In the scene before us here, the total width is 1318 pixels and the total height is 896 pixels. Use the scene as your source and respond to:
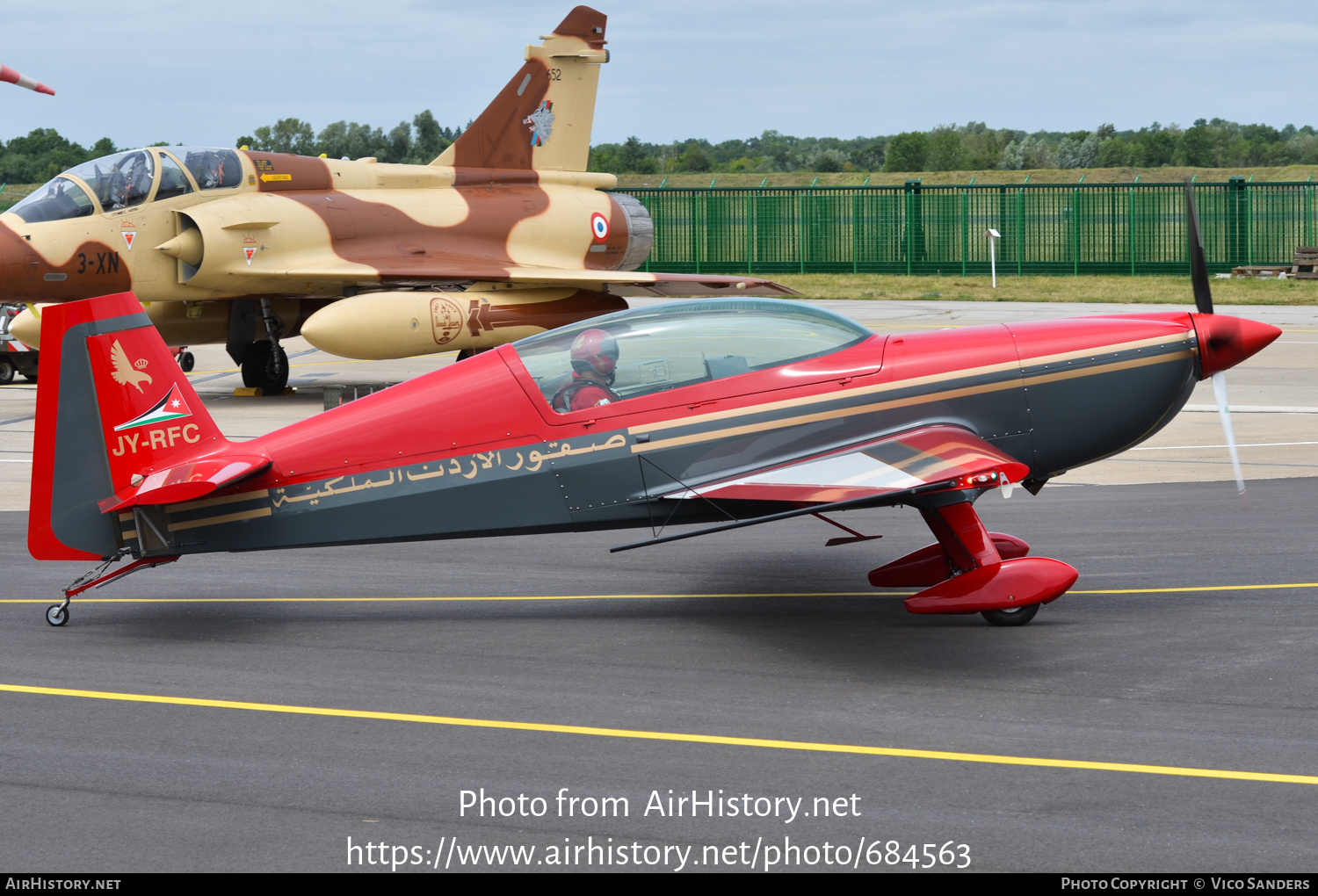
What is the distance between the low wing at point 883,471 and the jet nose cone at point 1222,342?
1.59m

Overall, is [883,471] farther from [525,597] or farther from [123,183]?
[123,183]

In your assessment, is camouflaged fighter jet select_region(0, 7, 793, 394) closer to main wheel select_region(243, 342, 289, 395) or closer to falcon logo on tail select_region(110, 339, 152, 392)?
main wheel select_region(243, 342, 289, 395)

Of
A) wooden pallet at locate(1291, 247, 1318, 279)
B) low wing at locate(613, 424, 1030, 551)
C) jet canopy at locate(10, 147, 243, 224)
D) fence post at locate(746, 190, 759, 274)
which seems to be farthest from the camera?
fence post at locate(746, 190, 759, 274)

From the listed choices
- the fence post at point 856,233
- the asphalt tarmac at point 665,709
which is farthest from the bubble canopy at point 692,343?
the fence post at point 856,233

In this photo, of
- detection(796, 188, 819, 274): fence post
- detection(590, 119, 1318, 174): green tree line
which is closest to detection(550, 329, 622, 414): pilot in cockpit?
detection(796, 188, 819, 274): fence post

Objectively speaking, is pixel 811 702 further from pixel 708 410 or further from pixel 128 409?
pixel 128 409

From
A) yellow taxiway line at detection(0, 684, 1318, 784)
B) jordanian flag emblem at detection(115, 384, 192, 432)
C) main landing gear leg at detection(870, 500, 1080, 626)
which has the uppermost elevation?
jordanian flag emblem at detection(115, 384, 192, 432)

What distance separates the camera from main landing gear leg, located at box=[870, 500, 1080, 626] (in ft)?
25.7

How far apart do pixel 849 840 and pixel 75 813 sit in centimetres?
313

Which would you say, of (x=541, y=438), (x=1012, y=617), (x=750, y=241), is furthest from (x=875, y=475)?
(x=750, y=241)

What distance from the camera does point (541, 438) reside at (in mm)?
8117

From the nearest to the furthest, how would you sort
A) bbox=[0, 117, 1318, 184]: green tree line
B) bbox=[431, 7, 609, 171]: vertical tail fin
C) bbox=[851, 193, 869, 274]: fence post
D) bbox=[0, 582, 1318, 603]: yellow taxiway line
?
bbox=[0, 582, 1318, 603]: yellow taxiway line → bbox=[431, 7, 609, 171]: vertical tail fin → bbox=[851, 193, 869, 274]: fence post → bbox=[0, 117, 1318, 184]: green tree line

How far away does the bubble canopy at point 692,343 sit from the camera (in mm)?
8188

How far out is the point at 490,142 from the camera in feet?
72.3
